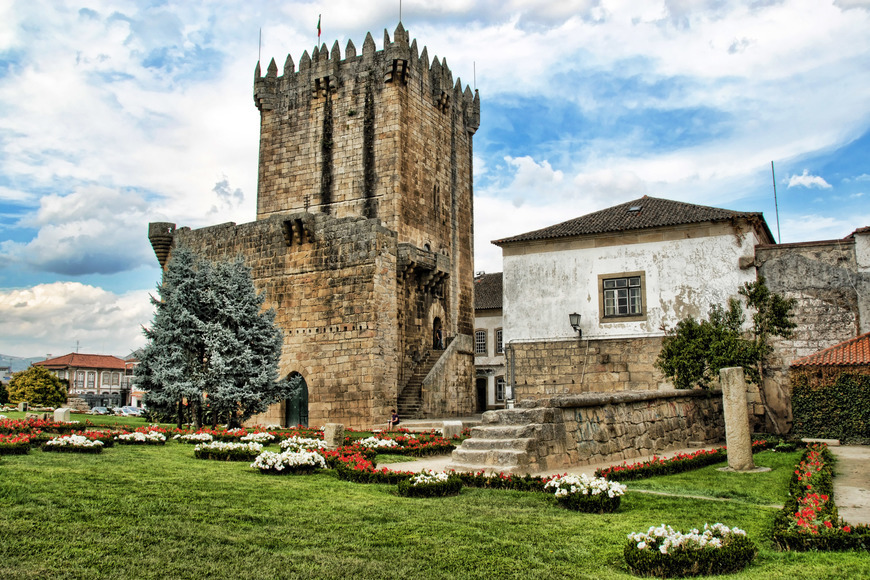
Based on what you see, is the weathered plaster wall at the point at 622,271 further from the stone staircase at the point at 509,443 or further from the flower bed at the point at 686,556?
the flower bed at the point at 686,556

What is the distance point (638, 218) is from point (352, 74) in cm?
1528

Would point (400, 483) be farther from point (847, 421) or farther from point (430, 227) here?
point (430, 227)

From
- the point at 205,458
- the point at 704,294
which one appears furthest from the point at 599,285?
the point at 205,458

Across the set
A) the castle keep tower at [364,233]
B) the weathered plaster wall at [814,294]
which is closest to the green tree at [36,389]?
the castle keep tower at [364,233]

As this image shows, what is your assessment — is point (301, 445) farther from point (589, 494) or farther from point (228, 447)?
point (589, 494)

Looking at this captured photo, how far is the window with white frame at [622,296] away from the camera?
20891 mm

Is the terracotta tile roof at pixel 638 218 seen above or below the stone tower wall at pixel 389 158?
below

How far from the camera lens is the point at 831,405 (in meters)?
16.0

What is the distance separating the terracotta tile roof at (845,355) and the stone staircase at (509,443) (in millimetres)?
9287

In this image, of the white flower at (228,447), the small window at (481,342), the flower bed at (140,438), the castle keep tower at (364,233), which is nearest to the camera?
the white flower at (228,447)

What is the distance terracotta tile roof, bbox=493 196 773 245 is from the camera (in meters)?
20.3

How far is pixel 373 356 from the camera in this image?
77.7ft

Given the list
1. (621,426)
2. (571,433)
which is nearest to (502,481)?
(571,433)

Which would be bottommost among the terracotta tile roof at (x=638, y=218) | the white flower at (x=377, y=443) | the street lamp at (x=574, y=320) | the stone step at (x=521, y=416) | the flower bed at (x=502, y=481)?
the white flower at (x=377, y=443)
